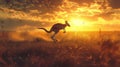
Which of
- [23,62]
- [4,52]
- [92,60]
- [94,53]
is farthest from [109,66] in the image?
[4,52]

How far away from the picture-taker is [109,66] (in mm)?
14742

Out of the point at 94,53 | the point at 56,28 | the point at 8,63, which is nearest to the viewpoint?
the point at 8,63

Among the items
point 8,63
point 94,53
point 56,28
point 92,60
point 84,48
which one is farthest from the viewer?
point 56,28

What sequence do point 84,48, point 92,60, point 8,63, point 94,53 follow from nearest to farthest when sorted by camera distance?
point 8,63, point 92,60, point 94,53, point 84,48

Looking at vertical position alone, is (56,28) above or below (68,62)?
below

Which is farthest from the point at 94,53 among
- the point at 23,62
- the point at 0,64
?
the point at 0,64

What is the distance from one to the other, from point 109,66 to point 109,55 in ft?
4.65

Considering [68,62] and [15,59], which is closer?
[68,62]

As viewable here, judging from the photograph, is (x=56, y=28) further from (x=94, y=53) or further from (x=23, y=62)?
(x=23, y=62)

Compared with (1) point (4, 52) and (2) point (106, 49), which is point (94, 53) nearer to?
(2) point (106, 49)

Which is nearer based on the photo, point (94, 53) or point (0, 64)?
point (0, 64)

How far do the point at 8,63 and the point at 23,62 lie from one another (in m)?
0.87

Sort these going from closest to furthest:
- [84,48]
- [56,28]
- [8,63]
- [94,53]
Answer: [8,63] < [94,53] < [84,48] < [56,28]

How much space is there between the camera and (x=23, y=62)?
1526 centimetres
